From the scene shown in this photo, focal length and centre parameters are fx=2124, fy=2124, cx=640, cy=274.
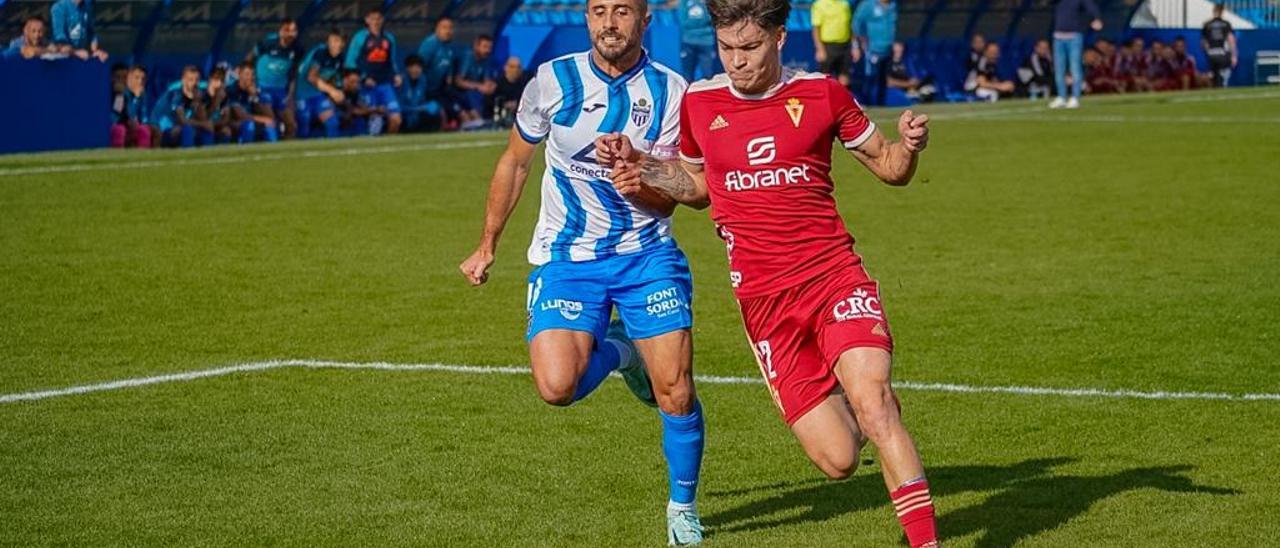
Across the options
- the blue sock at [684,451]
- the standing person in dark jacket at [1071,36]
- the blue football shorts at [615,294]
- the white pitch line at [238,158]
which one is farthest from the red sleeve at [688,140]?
the standing person in dark jacket at [1071,36]

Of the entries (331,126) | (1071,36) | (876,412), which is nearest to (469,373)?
(876,412)

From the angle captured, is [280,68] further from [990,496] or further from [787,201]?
[787,201]

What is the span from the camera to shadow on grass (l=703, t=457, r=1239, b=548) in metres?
7.49

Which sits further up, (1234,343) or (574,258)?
(574,258)

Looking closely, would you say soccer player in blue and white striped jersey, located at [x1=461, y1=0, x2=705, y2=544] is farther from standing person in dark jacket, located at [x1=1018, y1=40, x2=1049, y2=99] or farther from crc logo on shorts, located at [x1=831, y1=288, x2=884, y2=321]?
standing person in dark jacket, located at [x1=1018, y1=40, x2=1049, y2=99]

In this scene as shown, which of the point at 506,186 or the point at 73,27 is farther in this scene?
the point at 73,27

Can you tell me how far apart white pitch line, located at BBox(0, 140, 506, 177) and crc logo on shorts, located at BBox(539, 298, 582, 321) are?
49.6 feet

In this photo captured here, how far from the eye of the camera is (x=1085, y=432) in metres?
9.22

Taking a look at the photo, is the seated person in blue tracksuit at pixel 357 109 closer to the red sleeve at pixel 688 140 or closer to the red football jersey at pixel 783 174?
the red sleeve at pixel 688 140

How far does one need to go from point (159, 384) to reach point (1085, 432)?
4581mm

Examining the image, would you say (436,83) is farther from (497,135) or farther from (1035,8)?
(1035,8)

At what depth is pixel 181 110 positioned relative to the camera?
88.6 feet

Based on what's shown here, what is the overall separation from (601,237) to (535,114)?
1.74ft

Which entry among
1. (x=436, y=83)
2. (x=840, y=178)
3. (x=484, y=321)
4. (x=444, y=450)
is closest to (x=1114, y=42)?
(x=436, y=83)
